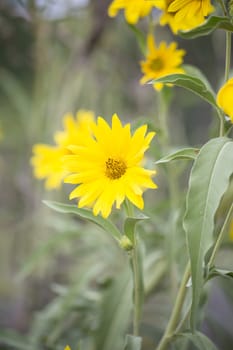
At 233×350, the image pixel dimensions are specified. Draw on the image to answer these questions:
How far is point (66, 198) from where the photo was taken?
4.09 feet

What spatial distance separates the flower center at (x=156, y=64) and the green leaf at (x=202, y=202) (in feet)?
0.75

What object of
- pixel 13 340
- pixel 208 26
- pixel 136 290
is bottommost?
pixel 13 340

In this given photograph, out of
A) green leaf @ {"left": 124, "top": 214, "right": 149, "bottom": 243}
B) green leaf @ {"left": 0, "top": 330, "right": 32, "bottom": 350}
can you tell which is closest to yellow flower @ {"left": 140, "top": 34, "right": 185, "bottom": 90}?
green leaf @ {"left": 124, "top": 214, "right": 149, "bottom": 243}

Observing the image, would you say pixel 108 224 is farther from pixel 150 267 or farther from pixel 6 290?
pixel 6 290

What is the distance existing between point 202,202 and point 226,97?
9 centimetres

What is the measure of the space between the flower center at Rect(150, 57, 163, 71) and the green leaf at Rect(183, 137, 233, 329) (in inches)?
9.0

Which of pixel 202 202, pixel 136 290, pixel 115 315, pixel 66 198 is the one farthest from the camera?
pixel 66 198


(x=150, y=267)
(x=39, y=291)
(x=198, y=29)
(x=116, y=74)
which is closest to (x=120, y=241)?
(x=198, y=29)

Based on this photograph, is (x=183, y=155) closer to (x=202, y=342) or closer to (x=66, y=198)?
(x=202, y=342)

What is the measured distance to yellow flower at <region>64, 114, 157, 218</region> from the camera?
0.47m

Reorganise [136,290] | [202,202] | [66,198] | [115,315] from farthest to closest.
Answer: [66,198]
[115,315]
[136,290]
[202,202]

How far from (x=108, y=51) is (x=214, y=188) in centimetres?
109

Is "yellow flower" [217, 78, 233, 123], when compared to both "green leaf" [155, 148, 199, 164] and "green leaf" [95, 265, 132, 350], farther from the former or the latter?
"green leaf" [95, 265, 132, 350]

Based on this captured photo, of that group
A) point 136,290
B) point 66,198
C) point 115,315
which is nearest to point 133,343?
point 136,290
